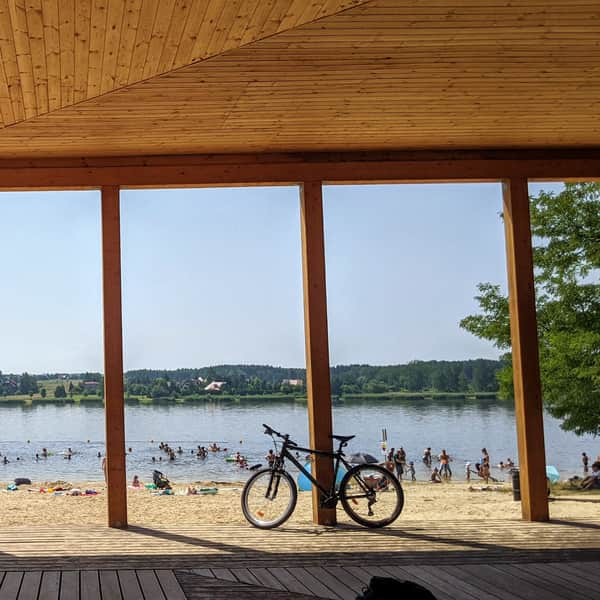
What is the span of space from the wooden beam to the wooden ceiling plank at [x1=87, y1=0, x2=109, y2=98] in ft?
5.47

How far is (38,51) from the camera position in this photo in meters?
4.66

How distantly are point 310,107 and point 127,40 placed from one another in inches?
67.6

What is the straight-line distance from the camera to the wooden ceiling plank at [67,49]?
4.16m

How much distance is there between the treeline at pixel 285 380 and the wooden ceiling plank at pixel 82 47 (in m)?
17.4

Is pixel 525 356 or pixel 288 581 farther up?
pixel 525 356

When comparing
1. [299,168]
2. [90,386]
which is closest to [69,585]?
[299,168]

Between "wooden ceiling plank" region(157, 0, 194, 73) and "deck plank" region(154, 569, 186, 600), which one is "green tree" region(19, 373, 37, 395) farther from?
"wooden ceiling plank" region(157, 0, 194, 73)

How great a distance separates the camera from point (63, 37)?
4.50m

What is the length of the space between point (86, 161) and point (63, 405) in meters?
21.9

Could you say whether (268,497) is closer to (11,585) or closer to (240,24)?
(11,585)

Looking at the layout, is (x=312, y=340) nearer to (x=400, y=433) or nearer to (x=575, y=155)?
(x=575, y=155)

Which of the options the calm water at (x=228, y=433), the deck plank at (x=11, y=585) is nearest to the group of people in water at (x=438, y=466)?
the calm water at (x=228, y=433)

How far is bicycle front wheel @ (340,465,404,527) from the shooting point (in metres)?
7.00

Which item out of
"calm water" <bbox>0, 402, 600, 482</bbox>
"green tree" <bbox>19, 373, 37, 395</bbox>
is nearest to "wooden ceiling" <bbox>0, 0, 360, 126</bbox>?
"calm water" <bbox>0, 402, 600, 482</bbox>
